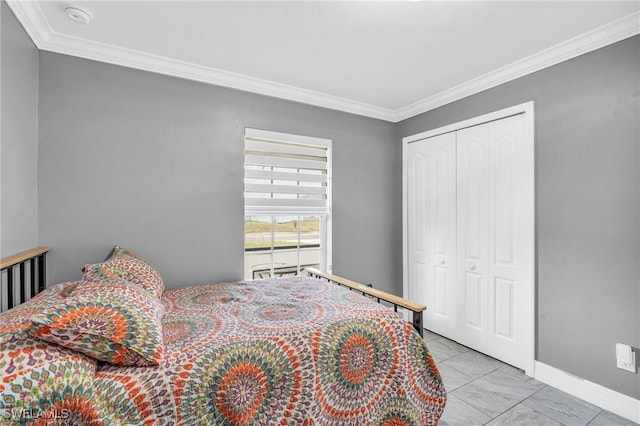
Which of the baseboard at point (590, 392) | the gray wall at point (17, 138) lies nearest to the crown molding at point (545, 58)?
the baseboard at point (590, 392)

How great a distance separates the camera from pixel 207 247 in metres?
2.68

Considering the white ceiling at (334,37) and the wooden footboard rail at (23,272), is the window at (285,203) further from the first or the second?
the wooden footboard rail at (23,272)

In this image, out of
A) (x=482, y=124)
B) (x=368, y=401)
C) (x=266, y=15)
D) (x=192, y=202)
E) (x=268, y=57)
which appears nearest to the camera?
(x=368, y=401)

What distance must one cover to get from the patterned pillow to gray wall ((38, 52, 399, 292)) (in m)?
1.34

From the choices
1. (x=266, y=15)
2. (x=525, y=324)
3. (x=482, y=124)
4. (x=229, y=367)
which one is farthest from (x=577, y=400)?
(x=266, y=15)

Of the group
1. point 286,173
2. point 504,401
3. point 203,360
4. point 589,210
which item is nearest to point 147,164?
point 286,173

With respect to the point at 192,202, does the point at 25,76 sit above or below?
above

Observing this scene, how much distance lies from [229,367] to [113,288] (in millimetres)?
617

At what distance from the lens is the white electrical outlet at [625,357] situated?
195 cm

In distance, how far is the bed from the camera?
3.36ft

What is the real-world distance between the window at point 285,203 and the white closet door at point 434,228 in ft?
3.34

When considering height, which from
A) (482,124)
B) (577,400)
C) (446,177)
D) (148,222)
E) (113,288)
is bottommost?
(577,400)

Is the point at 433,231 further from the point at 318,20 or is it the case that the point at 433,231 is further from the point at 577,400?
the point at 318,20

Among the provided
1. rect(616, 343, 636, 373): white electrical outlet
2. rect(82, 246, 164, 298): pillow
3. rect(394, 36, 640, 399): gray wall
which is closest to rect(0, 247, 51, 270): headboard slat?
rect(82, 246, 164, 298): pillow
